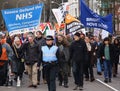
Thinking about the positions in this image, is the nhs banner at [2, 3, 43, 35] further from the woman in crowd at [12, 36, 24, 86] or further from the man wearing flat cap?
the man wearing flat cap

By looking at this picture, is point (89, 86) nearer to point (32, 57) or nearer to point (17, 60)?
point (32, 57)

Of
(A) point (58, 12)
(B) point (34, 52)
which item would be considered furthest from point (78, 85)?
(A) point (58, 12)

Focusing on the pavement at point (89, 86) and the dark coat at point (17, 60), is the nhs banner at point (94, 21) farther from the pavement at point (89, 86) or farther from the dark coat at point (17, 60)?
the dark coat at point (17, 60)

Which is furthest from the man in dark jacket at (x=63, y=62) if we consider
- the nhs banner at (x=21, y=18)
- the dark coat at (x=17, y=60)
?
the dark coat at (x=17, y=60)

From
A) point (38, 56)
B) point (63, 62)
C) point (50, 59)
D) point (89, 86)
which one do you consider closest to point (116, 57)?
point (89, 86)

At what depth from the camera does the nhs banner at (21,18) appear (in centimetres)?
1688

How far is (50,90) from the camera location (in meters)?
13.5

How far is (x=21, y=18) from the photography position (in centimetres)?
1703

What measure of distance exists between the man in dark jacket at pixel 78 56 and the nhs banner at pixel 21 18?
1.78m

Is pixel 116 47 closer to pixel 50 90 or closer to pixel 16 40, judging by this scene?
pixel 16 40

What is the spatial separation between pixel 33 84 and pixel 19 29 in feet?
6.30

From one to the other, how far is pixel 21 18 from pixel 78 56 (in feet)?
8.25

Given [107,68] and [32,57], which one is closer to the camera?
[32,57]

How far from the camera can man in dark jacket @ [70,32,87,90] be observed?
15781 millimetres
